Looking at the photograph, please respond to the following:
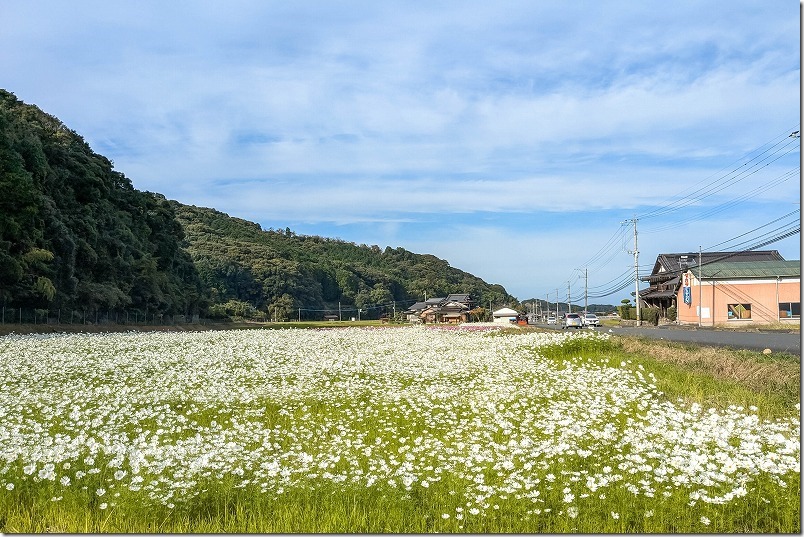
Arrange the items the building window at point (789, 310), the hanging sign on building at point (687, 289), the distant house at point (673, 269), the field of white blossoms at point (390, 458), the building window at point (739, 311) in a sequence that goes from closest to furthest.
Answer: the field of white blossoms at point (390, 458)
the building window at point (789, 310)
the building window at point (739, 311)
the hanging sign on building at point (687, 289)
the distant house at point (673, 269)

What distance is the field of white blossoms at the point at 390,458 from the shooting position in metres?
6.48

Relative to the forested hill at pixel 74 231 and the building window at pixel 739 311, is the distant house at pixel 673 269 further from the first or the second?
the forested hill at pixel 74 231

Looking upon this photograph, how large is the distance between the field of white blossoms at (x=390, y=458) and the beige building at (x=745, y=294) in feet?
163

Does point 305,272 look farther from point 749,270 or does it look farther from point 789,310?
point 789,310

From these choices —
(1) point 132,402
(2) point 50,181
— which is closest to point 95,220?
(2) point 50,181

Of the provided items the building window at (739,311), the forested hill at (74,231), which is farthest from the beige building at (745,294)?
the forested hill at (74,231)

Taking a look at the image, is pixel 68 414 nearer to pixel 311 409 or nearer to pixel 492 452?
pixel 311 409

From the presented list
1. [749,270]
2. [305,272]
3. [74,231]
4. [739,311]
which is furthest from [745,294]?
[305,272]

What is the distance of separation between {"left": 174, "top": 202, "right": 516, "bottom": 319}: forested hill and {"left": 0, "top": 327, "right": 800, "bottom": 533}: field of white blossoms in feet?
237

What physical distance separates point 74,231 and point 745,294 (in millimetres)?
55427

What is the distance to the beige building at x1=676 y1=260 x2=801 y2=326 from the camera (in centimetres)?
5784

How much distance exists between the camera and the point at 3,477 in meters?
7.66

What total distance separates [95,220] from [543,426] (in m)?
50.8

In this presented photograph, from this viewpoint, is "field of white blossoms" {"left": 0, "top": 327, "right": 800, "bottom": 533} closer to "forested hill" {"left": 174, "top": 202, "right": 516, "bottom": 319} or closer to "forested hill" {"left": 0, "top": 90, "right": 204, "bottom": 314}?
"forested hill" {"left": 0, "top": 90, "right": 204, "bottom": 314}
